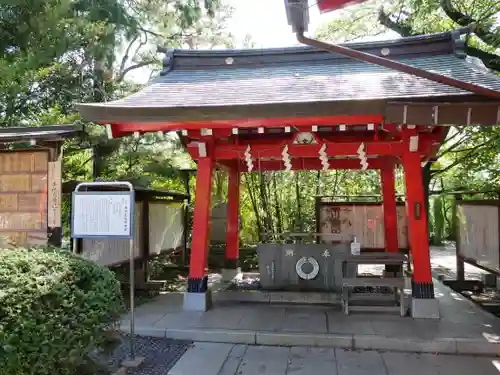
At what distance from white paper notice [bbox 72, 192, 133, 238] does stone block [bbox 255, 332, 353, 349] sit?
7.36 feet

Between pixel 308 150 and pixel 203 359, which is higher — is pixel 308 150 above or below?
above

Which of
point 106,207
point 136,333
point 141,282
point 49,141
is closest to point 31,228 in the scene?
point 49,141

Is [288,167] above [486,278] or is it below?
above

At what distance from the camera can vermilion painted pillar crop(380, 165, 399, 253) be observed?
8.78 metres

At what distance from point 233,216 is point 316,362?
5.12 metres

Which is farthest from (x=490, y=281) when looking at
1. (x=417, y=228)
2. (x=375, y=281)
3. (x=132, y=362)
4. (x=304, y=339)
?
(x=132, y=362)

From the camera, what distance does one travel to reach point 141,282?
316 inches

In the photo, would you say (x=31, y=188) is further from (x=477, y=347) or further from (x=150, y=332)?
(x=477, y=347)

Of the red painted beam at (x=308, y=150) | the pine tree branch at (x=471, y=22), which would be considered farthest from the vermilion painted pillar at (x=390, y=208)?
the pine tree branch at (x=471, y=22)

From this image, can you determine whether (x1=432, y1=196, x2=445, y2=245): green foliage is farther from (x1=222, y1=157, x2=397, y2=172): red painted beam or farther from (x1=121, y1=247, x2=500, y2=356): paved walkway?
(x1=121, y1=247, x2=500, y2=356): paved walkway

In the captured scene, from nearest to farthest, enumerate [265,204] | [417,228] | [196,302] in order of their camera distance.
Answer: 1. [417,228]
2. [196,302]
3. [265,204]

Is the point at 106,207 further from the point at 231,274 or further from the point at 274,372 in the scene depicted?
the point at 231,274

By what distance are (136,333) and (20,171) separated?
2.70 meters

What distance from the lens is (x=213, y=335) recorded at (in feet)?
17.8
